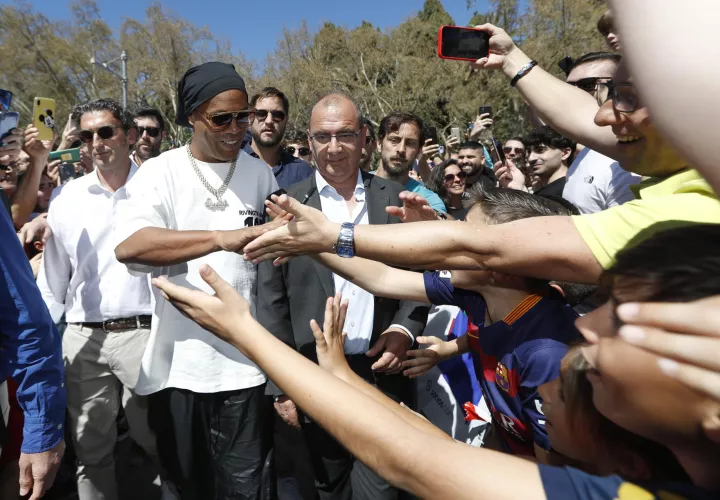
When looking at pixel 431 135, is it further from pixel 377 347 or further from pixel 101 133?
pixel 377 347

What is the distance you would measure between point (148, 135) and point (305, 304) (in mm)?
3760


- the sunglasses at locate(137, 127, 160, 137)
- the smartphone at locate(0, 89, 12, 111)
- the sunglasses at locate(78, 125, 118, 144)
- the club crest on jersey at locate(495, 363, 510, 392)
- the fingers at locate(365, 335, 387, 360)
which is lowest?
the fingers at locate(365, 335, 387, 360)

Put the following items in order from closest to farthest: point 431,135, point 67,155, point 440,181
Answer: point 67,155, point 440,181, point 431,135

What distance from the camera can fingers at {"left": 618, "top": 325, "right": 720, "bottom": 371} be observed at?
0.68m

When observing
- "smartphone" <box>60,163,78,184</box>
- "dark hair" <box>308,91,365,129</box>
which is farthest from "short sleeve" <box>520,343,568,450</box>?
"smartphone" <box>60,163,78,184</box>

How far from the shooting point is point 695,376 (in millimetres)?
702

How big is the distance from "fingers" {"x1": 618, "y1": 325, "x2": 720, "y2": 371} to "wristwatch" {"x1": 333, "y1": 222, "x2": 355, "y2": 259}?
1201 mm

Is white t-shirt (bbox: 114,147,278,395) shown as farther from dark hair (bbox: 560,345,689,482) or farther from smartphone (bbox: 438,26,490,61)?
dark hair (bbox: 560,345,689,482)

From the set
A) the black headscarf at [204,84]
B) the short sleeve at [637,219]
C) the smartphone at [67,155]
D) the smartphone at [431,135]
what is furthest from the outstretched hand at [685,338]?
the smartphone at [431,135]

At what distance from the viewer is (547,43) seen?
73.7 feet

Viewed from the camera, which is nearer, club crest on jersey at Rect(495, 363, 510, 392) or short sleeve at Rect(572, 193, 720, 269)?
short sleeve at Rect(572, 193, 720, 269)

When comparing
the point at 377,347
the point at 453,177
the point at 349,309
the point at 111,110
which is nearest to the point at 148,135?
the point at 111,110

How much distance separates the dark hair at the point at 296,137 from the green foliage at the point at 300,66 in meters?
16.8

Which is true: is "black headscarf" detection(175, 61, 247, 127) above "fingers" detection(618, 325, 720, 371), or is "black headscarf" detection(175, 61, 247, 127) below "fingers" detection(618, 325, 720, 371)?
above
